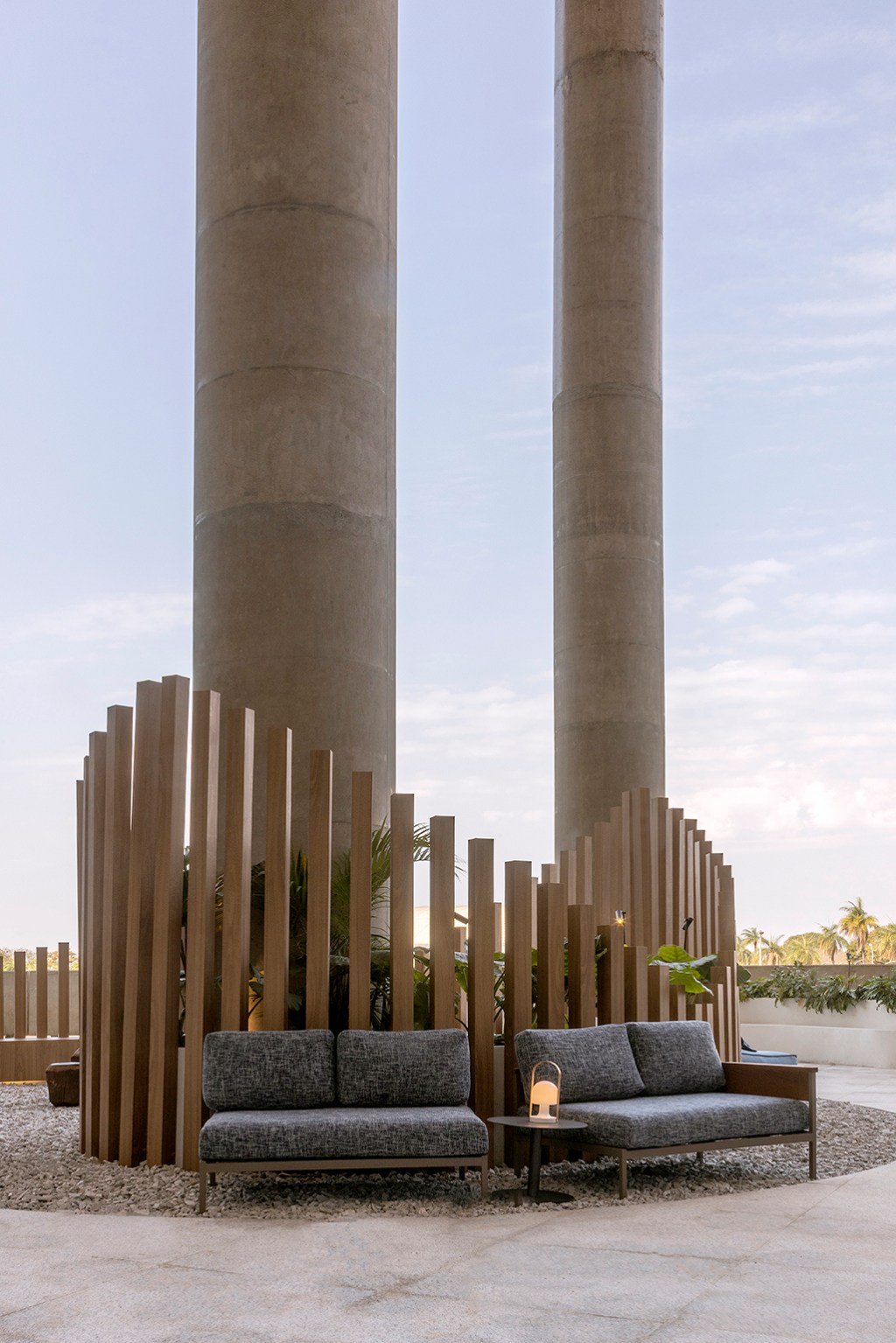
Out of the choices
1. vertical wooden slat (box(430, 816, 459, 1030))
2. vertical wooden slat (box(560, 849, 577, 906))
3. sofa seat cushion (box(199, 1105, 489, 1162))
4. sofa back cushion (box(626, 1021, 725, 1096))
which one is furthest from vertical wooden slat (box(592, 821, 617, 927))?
sofa seat cushion (box(199, 1105, 489, 1162))

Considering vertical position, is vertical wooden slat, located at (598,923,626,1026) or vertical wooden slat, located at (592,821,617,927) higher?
vertical wooden slat, located at (592,821,617,927)

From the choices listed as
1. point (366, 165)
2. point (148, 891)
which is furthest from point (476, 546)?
point (148, 891)

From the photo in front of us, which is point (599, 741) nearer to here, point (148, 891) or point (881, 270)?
point (148, 891)

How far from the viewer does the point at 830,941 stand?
1230 inches

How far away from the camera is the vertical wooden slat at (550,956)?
641 cm

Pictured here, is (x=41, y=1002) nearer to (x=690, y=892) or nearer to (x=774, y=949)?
(x=690, y=892)

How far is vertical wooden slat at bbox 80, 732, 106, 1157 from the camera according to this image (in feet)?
21.1

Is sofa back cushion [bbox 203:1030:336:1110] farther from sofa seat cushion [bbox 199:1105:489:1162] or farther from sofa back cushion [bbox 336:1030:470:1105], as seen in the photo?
sofa seat cushion [bbox 199:1105:489:1162]

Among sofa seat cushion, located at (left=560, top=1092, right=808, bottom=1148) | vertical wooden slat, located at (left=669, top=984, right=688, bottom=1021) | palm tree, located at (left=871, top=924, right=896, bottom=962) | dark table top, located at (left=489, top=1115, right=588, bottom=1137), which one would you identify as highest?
vertical wooden slat, located at (left=669, top=984, right=688, bottom=1021)

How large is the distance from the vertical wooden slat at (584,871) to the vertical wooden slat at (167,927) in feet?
9.86

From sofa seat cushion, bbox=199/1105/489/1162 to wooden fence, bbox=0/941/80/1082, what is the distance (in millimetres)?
6067

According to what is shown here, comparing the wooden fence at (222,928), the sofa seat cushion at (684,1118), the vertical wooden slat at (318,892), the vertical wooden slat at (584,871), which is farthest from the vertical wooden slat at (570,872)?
the vertical wooden slat at (318,892)

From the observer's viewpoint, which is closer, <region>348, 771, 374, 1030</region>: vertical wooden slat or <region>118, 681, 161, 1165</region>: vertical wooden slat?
<region>348, 771, 374, 1030</region>: vertical wooden slat

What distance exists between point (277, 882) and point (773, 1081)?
238 cm
